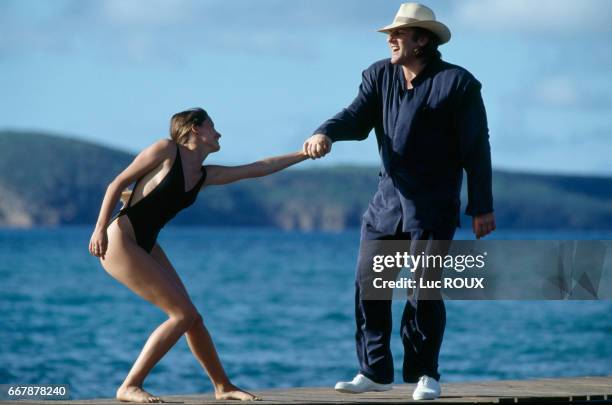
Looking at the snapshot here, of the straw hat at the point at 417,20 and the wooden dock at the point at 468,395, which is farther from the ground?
the straw hat at the point at 417,20

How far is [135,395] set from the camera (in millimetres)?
7246

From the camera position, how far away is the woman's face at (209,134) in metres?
7.38

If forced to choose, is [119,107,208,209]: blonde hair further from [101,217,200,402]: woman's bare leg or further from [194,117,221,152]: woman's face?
[101,217,200,402]: woman's bare leg

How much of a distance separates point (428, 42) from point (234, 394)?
7.46 feet

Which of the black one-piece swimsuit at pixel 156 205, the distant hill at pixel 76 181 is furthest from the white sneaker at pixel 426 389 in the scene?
the distant hill at pixel 76 181

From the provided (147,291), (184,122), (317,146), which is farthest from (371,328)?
(184,122)

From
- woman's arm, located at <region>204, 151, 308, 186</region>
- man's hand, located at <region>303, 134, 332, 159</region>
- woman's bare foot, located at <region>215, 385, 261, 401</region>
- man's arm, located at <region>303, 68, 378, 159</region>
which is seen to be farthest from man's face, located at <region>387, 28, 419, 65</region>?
woman's bare foot, located at <region>215, 385, 261, 401</region>

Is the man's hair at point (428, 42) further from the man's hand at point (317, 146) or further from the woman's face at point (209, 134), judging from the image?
the woman's face at point (209, 134)

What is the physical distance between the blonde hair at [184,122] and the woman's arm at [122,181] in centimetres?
13

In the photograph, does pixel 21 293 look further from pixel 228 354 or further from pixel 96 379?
pixel 96 379

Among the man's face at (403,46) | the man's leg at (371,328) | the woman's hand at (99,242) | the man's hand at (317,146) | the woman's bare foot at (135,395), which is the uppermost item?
the man's face at (403,46)

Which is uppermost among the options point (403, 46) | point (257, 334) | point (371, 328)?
point (403, 46)

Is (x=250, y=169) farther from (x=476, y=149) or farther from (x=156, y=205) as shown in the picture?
(x=476, y=149)

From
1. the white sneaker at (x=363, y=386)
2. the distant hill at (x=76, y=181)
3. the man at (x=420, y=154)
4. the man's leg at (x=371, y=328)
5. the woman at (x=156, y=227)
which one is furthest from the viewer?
the distant hill at (x=76, y=181)
